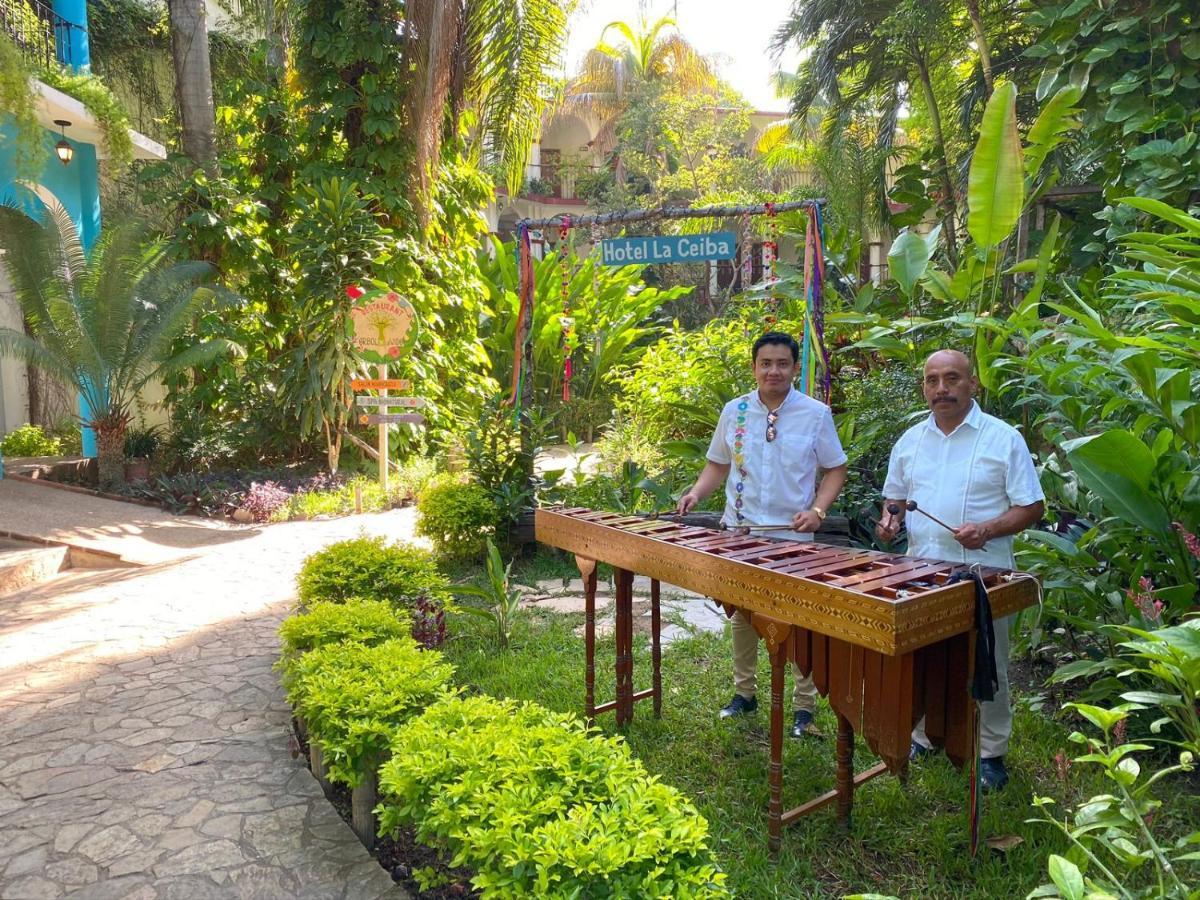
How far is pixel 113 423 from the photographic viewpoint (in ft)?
32.1

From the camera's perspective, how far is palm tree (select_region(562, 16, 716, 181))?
2312 centimetres

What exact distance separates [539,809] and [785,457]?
195cm

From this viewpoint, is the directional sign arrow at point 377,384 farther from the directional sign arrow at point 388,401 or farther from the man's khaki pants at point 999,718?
the man's khaki pants at point 999,718

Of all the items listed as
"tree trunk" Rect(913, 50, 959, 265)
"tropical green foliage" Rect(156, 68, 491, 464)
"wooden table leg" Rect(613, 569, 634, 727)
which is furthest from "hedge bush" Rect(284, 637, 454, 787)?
"tree trunk" Rect(913, 50, 959, 265)

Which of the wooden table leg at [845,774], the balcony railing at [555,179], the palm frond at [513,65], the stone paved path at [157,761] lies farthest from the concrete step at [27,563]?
the balcony railing at [555,179]

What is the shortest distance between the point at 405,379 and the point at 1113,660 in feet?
26.2

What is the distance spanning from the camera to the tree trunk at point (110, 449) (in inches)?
386

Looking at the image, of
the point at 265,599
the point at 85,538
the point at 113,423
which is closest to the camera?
the point at 265,599

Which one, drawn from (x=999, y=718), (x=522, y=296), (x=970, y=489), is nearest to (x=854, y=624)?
(x=970, y=489)

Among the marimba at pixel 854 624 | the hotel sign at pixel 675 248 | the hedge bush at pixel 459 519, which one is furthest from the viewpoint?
the hedge bush at pixel 459 519

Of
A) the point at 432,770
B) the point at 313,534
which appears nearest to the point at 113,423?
the point at 313,534

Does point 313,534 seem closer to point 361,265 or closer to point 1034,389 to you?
point 361,265

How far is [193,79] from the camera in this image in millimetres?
10680

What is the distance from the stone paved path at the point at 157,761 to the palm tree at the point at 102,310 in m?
3.88
